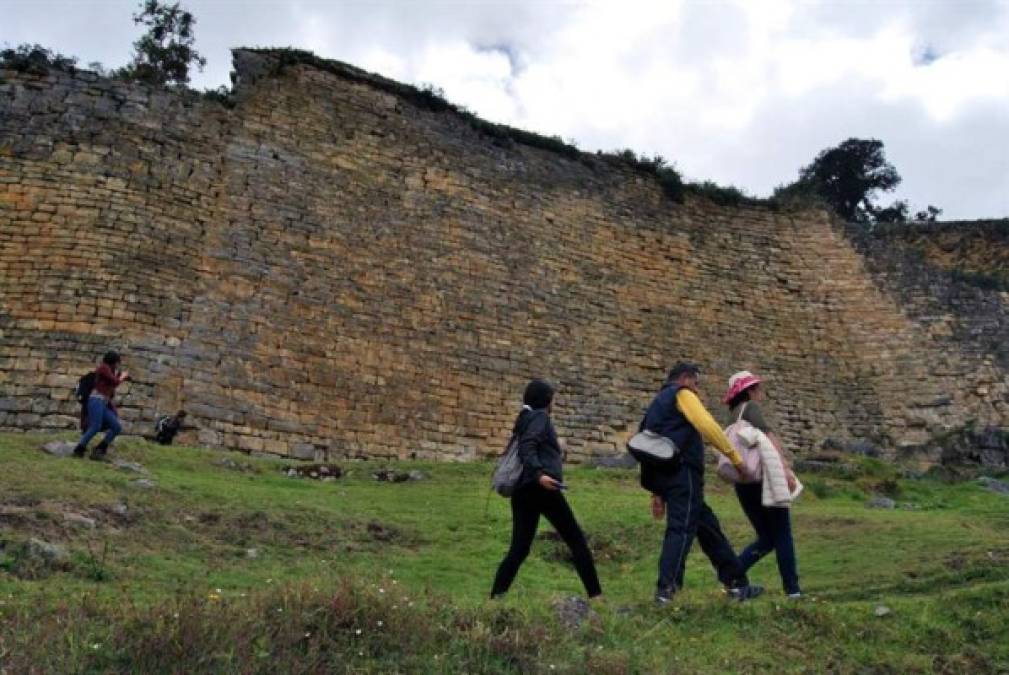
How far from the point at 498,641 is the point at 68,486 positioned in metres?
5.13

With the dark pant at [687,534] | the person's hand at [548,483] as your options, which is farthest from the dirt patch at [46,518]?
the dark pant at [687,534]

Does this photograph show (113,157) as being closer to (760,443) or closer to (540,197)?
(540,197)

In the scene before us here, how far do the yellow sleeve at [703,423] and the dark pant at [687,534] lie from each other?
254 mm

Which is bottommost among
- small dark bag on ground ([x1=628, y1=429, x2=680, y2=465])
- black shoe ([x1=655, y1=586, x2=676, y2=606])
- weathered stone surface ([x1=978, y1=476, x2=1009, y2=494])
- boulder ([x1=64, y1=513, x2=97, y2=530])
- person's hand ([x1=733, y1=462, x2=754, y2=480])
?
boulder ([x1=64, y1=513, x2=97, y2=530])

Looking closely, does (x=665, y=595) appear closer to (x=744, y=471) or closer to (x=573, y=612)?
(x=573, y=612)

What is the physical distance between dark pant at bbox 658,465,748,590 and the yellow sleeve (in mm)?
254

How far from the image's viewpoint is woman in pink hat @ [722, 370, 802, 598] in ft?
23.0

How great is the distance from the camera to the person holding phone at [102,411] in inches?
412

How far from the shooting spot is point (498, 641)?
533 cm

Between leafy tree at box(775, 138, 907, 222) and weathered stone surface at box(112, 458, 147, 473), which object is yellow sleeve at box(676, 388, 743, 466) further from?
leafy tree at box(775, 138, 907, 222)

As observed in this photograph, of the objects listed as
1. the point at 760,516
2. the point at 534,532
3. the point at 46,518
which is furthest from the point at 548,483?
the point at 46,518

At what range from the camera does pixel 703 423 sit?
6.77 metres

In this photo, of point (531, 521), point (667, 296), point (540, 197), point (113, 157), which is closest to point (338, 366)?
point (113, 157)

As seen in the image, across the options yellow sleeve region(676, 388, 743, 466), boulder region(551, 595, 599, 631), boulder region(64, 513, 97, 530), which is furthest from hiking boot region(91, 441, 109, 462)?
yellow sleeve region(676, 388, 743, 466)
